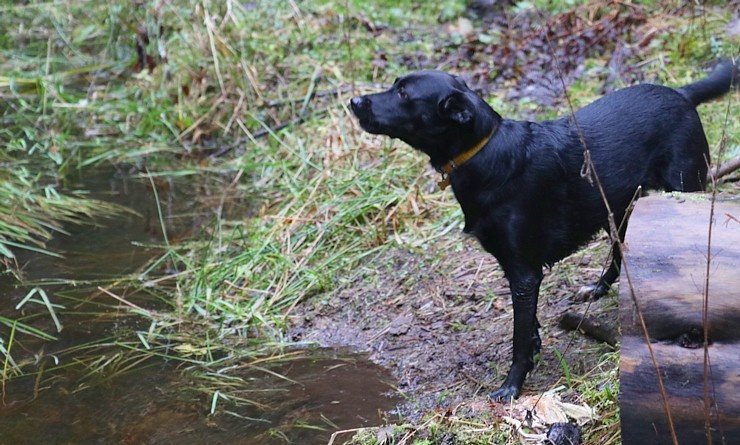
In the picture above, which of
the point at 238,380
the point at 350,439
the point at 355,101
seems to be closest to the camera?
the point at 350,439

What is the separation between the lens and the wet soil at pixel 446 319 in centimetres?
400

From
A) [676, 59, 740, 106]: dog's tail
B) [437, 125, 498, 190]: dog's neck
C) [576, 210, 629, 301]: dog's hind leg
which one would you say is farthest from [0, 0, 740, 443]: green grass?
[437, 125, 498, 190]: dog's neck

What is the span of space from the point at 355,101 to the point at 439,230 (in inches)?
66.3

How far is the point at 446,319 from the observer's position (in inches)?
185

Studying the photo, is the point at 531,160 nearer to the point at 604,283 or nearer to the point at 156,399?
the point at 604,283

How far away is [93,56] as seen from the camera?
9.72 metres

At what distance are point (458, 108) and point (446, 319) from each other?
143 centimetres

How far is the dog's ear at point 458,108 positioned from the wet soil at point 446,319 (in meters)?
1.09

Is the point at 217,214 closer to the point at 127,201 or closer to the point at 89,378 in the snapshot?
the point at 127,201

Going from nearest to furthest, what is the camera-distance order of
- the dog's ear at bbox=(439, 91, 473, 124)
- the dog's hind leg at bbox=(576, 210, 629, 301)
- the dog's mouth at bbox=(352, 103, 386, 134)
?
the dog's ear at bbox=(439, 91, 473, 124), the dog's mouth at bbox=(352, 103, 386, 134), the dog's hind leg at bbox=(576, 210, 629, 301)

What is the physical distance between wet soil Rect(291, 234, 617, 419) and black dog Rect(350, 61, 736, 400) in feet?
0.85

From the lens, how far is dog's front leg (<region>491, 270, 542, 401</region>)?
12.2 ft

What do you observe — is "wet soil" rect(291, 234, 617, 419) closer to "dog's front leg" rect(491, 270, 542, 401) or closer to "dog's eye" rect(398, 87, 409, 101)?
"dog's front leg" rect(491, 270, 542, 401)

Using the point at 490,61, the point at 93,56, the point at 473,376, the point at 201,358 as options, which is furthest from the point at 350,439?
the point at 93,56
